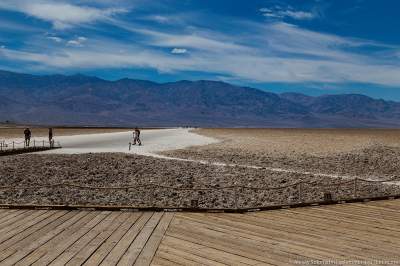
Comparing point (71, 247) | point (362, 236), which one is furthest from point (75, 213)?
point (362, 236)

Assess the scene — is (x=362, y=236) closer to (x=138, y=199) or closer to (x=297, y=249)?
(x=297, y=249)

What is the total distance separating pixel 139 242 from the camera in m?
10.6

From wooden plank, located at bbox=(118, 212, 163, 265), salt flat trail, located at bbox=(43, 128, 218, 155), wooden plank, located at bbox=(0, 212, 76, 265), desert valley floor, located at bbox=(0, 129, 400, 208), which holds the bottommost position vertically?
salt flat trail, located at bbox=(43, 128, 218, 155)

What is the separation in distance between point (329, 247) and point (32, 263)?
6.18 m

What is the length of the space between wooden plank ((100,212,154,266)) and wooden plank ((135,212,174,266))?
407 mm

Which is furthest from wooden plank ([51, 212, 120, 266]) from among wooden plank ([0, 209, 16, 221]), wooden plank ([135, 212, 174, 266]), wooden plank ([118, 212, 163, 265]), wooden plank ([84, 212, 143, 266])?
wooden plank ([0, 209, 16, 221])

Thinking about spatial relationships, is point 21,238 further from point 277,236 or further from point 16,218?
point 277,236

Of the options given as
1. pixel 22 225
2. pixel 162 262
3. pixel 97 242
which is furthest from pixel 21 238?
pixel 162 262

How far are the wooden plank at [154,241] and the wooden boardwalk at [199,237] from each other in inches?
0.8

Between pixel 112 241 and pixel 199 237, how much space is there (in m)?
1.99

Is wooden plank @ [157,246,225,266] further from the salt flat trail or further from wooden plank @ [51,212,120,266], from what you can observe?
the salt flat trail

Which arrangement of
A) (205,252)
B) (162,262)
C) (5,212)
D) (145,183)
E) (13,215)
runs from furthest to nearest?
(145,183)
(5,212)
(13,215)
(205,252)
(162,262)

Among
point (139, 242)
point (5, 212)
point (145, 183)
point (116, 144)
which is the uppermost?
point (139, 242)

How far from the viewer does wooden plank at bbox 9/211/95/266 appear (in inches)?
370
